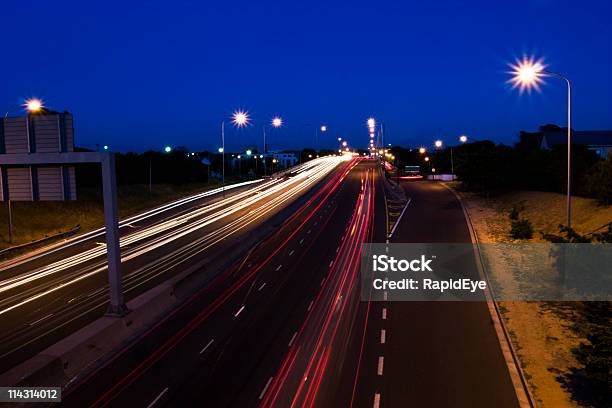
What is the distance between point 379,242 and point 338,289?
485 inches

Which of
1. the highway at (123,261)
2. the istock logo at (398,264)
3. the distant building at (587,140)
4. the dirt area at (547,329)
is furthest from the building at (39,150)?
the distant building at (587,140)

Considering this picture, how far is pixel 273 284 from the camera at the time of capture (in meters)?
27.2

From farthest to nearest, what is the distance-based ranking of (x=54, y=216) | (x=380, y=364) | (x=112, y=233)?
(x=54, y=216) → (x=112, y=233) → (x=380, y=364)

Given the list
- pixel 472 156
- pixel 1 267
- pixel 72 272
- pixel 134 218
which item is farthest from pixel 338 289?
pixel 472 156

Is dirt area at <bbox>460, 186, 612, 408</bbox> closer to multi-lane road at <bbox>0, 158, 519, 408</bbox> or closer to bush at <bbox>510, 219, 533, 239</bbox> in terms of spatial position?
bush at <bbox>510, 219, 533, 239</bbox>

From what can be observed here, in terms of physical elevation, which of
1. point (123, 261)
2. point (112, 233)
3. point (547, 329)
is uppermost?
point (112, 233)

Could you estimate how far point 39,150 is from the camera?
1989 cm

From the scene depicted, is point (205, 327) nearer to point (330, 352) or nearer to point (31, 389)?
point (330, 352)

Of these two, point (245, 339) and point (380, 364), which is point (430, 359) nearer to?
point (380, 364)

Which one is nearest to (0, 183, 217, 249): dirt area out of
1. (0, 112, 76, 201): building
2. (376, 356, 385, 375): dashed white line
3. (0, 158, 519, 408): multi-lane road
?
(0, 158, 519, 408): multi-lane road

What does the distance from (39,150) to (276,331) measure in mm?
11545

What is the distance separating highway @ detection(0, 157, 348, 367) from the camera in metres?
21.7

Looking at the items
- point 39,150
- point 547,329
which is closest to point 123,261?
point 39,150

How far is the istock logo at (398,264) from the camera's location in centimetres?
3050
